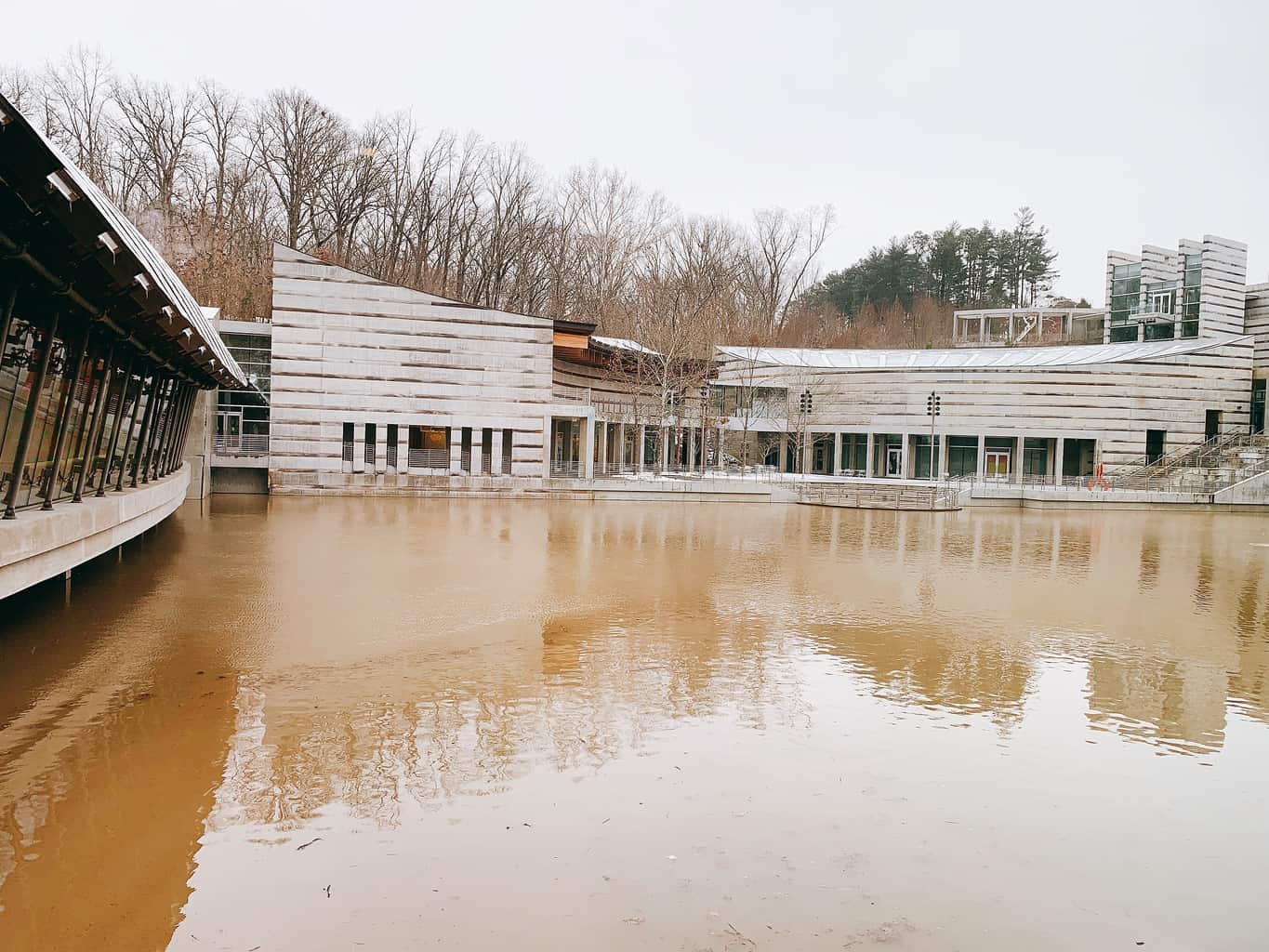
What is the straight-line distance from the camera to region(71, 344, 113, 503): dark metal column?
12440mm

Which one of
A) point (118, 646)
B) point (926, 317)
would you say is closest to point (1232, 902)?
point (118, 646)

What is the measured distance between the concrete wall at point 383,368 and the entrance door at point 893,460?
83.0 feet

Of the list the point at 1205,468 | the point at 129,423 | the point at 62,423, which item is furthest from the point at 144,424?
the point at 1205,468

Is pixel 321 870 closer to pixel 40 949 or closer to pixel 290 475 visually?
pixel 40 949

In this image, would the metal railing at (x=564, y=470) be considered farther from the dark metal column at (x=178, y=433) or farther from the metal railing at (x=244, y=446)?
the dark metal column at (x=178, y=433)

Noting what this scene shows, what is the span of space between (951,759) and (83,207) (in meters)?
9.29

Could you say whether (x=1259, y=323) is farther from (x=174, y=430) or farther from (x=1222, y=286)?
(x=174, y=430)

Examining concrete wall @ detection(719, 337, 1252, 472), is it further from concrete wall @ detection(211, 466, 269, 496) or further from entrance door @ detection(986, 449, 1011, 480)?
concrete wall @ detection(211, 466, 269, 496)

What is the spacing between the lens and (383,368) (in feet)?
127

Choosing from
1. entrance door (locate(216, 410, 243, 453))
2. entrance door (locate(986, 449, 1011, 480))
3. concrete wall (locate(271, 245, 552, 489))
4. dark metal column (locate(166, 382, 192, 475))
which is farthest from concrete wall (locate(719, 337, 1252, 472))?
dark metal column (locate(166, 382, 192, 475))

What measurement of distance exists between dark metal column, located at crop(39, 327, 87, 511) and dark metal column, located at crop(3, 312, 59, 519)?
97cm

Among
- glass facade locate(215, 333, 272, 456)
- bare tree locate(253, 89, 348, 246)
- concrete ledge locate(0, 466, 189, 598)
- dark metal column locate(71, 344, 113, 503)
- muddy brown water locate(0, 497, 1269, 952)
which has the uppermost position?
bare tree locate(253, 89, 348, 246)

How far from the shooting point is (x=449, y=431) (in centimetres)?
3944

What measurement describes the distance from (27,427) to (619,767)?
7.05 m
